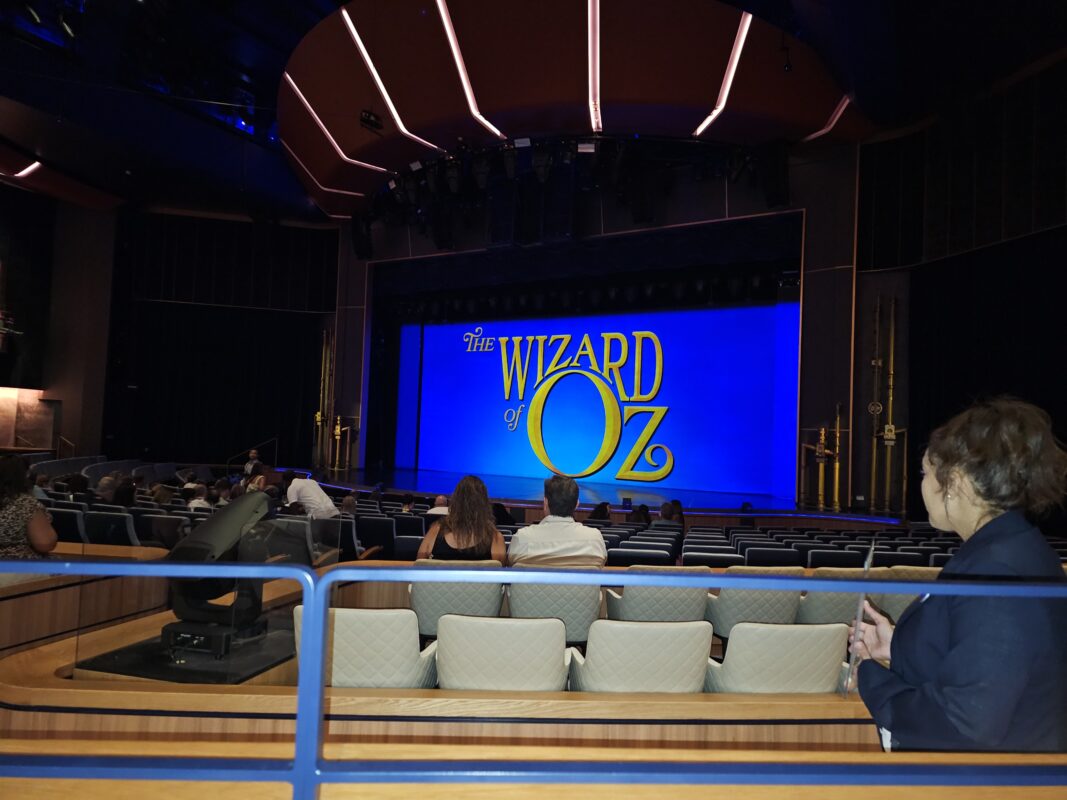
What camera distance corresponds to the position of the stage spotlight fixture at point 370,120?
11.2m

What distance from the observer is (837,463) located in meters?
11.0

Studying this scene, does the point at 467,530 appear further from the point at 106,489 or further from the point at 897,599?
the point at 106,489

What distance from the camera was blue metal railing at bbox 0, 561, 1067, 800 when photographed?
1276mm

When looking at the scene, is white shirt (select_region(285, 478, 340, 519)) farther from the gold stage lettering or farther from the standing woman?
the gold stage lettering

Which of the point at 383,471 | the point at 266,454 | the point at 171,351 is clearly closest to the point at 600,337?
the point at 383,471

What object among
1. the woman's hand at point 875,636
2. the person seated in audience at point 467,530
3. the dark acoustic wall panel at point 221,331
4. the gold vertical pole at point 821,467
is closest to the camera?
the woman's hand at point 875,636

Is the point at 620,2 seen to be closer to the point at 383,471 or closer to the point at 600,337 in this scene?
the point at 600,337

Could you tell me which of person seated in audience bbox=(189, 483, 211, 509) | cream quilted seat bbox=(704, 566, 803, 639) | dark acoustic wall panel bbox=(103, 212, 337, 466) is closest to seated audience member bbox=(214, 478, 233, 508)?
person seated in audience bbox=(189, 483, 211, 509)

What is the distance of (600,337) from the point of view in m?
14.5

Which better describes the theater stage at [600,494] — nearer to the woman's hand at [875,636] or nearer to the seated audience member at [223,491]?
the seated audience member at [223,491]

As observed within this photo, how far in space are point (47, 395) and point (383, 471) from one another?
24.9 ft

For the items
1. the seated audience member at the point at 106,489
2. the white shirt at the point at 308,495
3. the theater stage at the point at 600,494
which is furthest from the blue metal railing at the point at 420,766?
the theater stage at the point at 600,494

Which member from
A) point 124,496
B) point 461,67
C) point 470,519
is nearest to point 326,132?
point 461,67

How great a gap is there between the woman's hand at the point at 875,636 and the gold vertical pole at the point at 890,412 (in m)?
10.1
